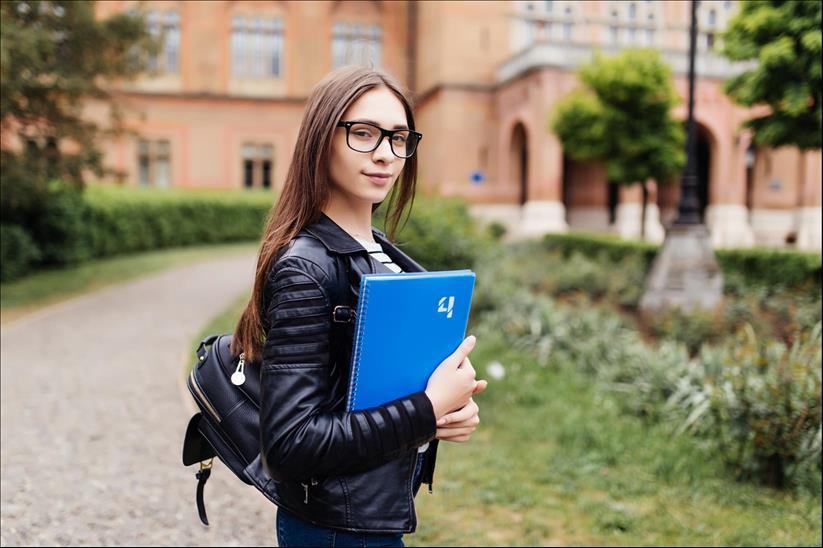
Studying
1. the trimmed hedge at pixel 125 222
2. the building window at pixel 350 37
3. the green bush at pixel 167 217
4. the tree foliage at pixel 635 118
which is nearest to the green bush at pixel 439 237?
the trimmed hedge at pixel 125 222

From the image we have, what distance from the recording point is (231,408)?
1.59m

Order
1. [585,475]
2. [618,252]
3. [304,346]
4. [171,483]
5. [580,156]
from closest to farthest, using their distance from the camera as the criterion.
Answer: [304,346] → [171,483] → [585,475] → [618,252] → [580,156]

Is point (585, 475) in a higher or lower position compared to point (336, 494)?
lower

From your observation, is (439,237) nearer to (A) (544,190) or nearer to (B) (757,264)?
(B) (757,264)

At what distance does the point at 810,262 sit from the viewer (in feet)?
32.4

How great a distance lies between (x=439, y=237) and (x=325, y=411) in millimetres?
6124

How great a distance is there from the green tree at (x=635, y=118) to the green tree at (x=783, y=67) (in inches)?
287

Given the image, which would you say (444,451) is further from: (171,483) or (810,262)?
(810,262)

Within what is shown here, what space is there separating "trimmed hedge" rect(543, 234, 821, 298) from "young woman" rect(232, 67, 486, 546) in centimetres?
903

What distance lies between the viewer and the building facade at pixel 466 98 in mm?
3461

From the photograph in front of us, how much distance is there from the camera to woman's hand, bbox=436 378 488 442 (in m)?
1.53

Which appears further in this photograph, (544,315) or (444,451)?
(544,315)

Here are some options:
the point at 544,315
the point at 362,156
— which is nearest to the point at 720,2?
the point at 544,315

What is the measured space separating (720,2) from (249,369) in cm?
970
